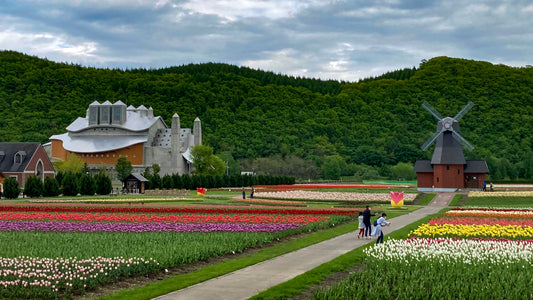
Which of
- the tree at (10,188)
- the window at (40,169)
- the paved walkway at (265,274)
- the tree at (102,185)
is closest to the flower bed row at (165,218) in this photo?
the paved walkway at (265,274)

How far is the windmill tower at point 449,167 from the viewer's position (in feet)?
229

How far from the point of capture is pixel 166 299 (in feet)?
41.8

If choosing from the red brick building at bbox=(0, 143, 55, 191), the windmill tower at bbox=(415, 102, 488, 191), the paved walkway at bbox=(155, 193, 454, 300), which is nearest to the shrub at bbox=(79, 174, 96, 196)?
the red brick building at bbox=(0, 143, 55, 191)

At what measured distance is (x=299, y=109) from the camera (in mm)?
184250

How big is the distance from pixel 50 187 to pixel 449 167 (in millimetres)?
42636

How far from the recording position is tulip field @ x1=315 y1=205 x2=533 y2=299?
1285 cm

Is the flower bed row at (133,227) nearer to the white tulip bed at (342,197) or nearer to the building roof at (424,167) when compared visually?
the white tulip bed at (342,197)

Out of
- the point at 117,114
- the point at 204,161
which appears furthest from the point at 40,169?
the point at 117,114

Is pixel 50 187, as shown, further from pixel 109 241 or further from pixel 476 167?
pixel 476 167

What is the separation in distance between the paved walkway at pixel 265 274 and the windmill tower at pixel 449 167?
49.7 metres

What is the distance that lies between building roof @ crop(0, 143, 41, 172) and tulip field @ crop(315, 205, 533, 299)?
183ft

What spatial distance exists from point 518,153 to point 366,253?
12502 centimetres

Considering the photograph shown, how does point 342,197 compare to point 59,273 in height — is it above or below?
above

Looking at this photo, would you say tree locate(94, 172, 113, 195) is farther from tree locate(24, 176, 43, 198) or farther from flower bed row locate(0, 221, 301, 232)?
flower bed row locate(0, 221, 301, 232)
